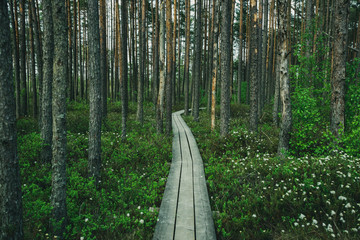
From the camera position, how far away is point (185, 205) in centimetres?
522

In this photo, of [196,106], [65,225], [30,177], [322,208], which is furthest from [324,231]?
[196,106]

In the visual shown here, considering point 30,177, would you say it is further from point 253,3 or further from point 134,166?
point 253,3

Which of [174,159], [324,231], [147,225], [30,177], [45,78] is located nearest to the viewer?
[324,231]

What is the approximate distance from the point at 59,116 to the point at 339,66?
8.76 m

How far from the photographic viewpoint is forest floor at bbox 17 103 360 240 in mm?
4047

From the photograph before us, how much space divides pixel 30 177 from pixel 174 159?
506 cm

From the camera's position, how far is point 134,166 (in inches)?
312

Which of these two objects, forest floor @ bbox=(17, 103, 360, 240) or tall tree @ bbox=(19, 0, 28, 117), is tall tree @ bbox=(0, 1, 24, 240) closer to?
forest floor @ bbox=(17, 103, 360, 240)

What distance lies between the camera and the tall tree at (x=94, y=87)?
5973 millimetres

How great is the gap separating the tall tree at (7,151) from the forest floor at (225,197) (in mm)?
654

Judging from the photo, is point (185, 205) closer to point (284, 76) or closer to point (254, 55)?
point (284, 76)

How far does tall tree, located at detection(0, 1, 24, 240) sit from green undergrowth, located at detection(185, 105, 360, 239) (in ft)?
12.0

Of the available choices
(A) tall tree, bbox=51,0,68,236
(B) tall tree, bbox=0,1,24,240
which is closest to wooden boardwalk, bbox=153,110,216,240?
(A) tall tree, bbox=51,0,68,236

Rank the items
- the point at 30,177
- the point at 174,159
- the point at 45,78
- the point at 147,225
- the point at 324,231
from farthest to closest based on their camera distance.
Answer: the point at 174,159, the point at 45,78, the point at 30,177, the point at 147,225, the point at 324,231
